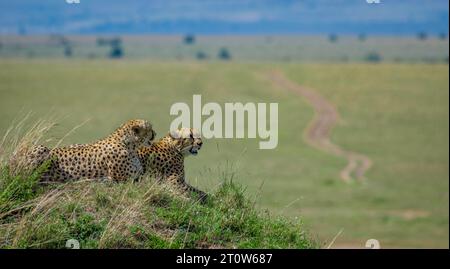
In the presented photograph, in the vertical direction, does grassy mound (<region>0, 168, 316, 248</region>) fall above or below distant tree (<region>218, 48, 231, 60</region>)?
above

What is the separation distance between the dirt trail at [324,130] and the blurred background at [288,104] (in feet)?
1.36

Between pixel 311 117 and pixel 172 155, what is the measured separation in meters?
53.2

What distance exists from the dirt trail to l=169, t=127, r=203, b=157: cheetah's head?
34.9 m

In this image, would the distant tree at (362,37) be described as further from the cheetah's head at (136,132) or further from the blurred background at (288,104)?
the cheetah's head at (136,132)

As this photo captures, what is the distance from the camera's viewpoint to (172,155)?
10422 millimetres

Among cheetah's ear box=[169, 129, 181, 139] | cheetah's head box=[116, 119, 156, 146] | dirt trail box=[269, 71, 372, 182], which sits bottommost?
dirt trail box=[269, 71, 372, 182]

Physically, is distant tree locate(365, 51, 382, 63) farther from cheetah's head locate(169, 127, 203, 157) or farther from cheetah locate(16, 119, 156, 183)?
cheetah locate(16, 119, 156, 183)

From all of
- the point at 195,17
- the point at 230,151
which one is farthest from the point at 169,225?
the point at 195,17

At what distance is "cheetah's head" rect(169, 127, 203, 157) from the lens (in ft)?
34.4

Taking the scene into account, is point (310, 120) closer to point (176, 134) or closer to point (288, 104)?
point (288, 104)

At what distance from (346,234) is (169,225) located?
84.9 ft

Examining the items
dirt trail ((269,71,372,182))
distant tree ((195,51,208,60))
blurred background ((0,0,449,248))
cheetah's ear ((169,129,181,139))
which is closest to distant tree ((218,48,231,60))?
blurred background ((0,0,449,248))

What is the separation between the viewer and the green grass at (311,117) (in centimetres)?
3731
